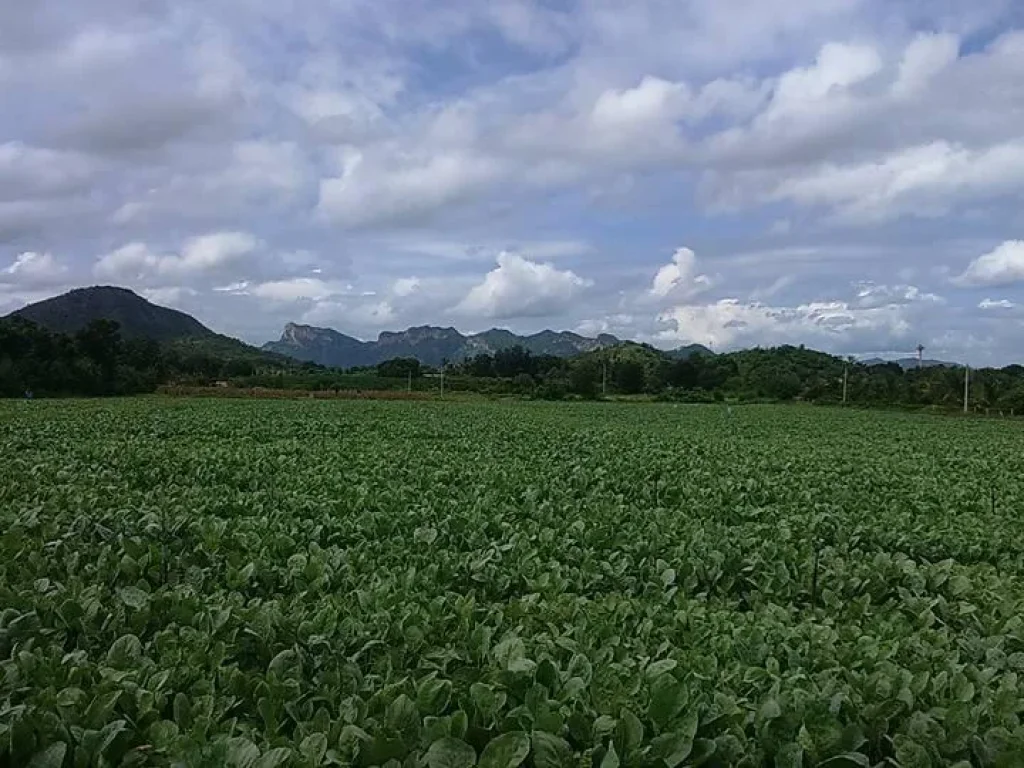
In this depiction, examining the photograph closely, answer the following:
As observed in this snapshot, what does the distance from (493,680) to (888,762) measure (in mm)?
1345

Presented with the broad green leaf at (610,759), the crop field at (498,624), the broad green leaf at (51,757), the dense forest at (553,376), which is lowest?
the crop field at (498,624)

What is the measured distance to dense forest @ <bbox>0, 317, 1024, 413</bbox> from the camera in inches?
2479

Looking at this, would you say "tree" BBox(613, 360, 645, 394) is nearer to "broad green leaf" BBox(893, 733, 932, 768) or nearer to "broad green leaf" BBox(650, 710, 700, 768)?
"broad green leaf" BBox(893, 733, 932, 768)

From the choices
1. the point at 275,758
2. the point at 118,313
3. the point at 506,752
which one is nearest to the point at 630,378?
the point at 506,752

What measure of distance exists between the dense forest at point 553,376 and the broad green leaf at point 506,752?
6422cm

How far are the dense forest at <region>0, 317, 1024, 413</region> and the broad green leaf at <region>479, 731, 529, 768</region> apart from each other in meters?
64.2

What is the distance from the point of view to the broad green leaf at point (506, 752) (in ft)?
7.74

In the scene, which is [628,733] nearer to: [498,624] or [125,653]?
[498,624]

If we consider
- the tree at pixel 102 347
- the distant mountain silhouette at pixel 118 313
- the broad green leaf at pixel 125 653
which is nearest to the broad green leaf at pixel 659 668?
the broad green leaf at pixel 125 653

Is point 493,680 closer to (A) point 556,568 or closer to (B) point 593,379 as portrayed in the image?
(A) point 556,568

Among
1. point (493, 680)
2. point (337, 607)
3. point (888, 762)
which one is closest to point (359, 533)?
point (337, 607)

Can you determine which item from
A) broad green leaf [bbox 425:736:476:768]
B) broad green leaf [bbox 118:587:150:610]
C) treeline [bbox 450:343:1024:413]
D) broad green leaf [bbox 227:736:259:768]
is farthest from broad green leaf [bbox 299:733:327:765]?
treeline [bbox 450:343:1024:413]

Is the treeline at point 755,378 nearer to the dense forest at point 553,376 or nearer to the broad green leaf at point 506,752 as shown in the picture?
the dense forest at point 553,376

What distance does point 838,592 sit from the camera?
5.84m
